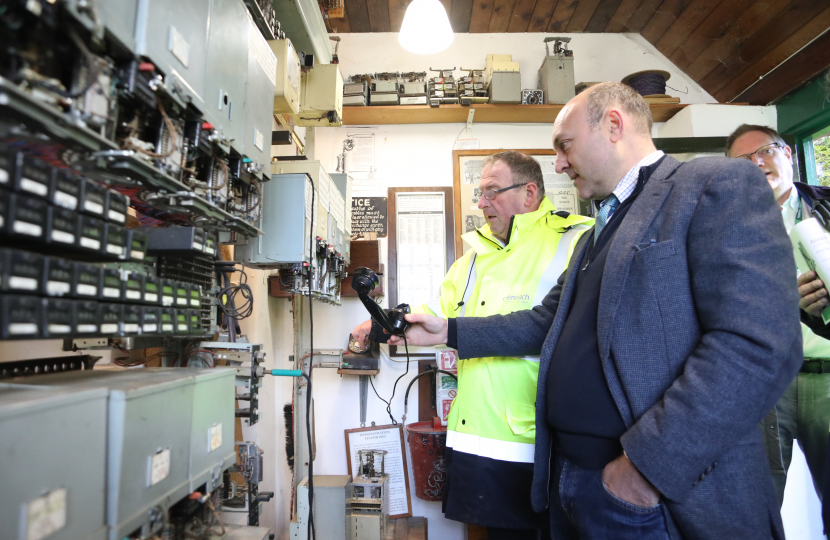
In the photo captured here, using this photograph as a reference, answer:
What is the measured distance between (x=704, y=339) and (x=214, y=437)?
1088mm

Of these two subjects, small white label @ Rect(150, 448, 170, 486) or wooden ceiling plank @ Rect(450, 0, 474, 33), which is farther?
wooden ceiling plank @ Rect(450, 0, 474, 33)

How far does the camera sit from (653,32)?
3.28 metres

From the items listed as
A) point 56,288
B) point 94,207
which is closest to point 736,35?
point 94,207

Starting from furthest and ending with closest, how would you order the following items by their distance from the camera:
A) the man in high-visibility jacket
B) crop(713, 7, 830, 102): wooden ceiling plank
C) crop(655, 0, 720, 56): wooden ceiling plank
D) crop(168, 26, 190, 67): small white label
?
1. crop(655, 0, 720, 56): wooden ceiling plank
2. crop(713, 7, 830, 102): wooden ceiling plank
3. the man in high-visibility jacket
4. crop(168, 26, 190, 67): small white label

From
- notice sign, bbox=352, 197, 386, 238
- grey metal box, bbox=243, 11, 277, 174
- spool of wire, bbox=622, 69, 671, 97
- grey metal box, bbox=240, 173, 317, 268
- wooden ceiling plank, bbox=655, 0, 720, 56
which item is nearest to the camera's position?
grey metal box, bbox=243, 11, 277, 174

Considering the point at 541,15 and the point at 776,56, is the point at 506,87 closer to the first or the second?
the point at 541,15

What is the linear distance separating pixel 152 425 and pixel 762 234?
1.18 meters

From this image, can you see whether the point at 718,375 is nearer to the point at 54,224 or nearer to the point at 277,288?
the point at 54,224

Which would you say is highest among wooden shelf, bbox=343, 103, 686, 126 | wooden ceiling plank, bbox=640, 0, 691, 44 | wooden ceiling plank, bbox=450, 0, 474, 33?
wooden ceiling plank, bbox=450, 0, 474, 33

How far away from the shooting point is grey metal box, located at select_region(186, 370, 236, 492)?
3.29 feet

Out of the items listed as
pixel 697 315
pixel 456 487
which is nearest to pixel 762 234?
pixel 697 315

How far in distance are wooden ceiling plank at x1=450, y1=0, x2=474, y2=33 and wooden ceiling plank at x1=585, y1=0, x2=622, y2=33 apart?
90 cm

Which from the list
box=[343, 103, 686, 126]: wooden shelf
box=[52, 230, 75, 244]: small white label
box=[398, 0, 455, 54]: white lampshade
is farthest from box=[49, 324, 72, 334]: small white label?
box=[343, 103, 686, 126]: wooden shelf

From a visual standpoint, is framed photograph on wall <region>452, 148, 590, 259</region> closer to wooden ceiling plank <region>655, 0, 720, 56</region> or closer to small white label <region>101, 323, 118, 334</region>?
wooden ceiling plank <region>655, 0, 720, 56</region>
